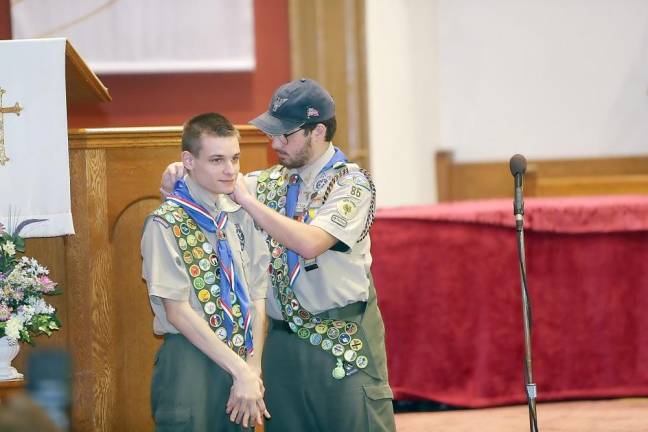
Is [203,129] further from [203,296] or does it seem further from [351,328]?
[351,328]

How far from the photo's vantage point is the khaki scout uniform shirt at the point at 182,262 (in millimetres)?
2637

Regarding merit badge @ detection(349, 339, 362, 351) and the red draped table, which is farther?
the red draped table

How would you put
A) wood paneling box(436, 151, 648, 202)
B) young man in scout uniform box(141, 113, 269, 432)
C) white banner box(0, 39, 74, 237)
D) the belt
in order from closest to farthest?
young man in scout uniform box(141, 113, 269, 432) → the belt → white banner box(0, 39, 74, 237) → wood paneling box(436, 151, 648, 202)

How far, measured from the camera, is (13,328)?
9.44 feet

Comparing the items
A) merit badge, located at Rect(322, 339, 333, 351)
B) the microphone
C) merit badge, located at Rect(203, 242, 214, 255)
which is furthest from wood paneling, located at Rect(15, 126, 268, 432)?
the microphone

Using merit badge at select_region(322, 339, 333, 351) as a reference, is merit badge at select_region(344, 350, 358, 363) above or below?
below

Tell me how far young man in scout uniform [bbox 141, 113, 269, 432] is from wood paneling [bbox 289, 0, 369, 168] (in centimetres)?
387

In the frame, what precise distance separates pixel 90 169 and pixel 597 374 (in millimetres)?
2586

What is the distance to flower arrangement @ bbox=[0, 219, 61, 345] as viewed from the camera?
9.53ft

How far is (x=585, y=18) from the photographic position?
773cm

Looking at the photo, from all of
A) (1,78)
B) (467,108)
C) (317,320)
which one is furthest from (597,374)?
(467,108)

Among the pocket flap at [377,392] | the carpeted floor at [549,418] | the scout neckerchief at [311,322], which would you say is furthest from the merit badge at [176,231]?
the carpeted floor at [549,418]

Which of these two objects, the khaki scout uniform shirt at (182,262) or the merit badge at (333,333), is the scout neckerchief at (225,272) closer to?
the khaki scout uniform shirt at (182,262)

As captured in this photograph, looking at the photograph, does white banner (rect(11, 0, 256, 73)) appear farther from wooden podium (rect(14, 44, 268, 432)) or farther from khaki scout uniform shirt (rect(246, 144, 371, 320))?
khaki scout uniform shirt (rect(246, 144, 371, 320))
